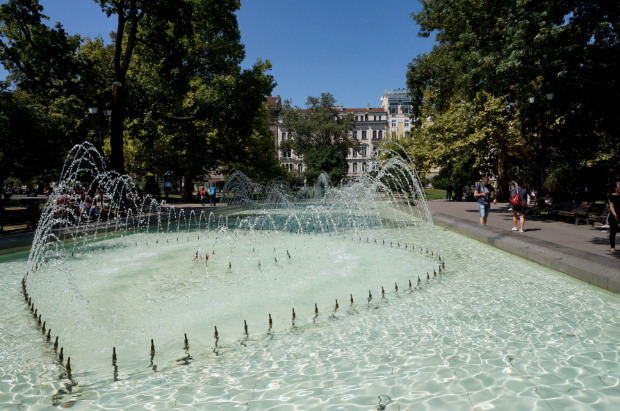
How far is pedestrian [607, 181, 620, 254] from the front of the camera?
8.94m

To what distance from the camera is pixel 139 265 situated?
31.7 feet

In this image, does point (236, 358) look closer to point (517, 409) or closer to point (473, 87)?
point (517, 409)

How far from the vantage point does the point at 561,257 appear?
8.06 metres

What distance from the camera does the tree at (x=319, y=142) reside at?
195ft

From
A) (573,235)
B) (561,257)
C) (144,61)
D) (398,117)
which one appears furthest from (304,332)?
(398,117)

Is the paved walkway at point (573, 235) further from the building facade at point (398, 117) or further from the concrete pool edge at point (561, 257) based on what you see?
the building facade at point (398, 117)

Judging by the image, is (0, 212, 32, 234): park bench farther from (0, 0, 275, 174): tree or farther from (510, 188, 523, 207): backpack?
(510, 188, 523, 207): backpack

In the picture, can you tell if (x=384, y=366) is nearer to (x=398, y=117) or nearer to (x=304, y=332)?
(x=304, y=332)

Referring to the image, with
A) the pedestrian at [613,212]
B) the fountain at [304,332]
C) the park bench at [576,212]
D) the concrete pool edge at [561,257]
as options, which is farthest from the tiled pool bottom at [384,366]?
the park bench at [576,212]

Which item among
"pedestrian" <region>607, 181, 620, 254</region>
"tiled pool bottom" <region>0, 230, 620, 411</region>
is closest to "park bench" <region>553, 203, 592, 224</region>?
"pedestrian" <region>607, 181, 620, 254</region>

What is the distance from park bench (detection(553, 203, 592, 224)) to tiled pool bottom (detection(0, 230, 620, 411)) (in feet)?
33.3

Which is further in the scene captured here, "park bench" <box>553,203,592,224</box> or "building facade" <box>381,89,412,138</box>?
"building facade" <box>381,89,412,138</box>

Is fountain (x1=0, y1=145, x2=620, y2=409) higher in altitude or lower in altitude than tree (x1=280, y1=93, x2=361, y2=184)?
lower

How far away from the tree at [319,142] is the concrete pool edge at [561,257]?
47346mm
